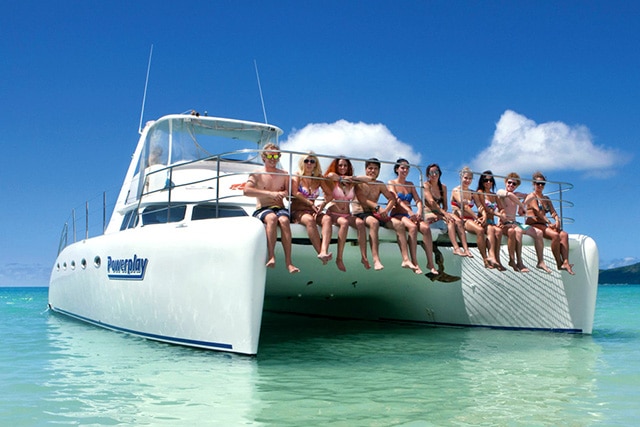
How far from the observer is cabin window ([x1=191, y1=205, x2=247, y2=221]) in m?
9.45

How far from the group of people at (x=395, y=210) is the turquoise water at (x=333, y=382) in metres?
1.14

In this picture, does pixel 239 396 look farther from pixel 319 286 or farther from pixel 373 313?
pixel 373 313

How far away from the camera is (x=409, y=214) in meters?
8.28

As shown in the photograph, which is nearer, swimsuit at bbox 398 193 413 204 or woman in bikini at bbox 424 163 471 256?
swimsuit at bbox 398 193 413 204

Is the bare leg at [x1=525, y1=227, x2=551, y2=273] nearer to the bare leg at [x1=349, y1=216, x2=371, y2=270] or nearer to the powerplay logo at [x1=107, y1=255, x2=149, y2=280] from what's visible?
the bare leg at [x1=349, y1=216, x2=371, y2=270]

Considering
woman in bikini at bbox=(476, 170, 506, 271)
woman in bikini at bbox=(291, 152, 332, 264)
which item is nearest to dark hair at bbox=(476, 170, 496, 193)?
woman in bikini at bbox=(476, 170, 506, 271)

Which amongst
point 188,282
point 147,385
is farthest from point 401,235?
point 147,385

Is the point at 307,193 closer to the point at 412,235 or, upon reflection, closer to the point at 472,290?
the point at 412,235

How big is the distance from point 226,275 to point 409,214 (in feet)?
8.32

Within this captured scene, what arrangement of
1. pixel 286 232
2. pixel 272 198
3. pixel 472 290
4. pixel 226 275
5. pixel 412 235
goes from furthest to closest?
pixel 472 290
pixel 412 235
pixel 272 198
pixel 286 232
pixel 226 275

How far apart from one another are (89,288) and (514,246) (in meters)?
6.58

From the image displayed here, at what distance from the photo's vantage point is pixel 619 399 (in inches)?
213

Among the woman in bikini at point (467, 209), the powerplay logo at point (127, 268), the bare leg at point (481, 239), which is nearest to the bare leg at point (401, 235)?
the woman in bikini at point (467, 209)

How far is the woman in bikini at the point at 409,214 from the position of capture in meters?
8.03
